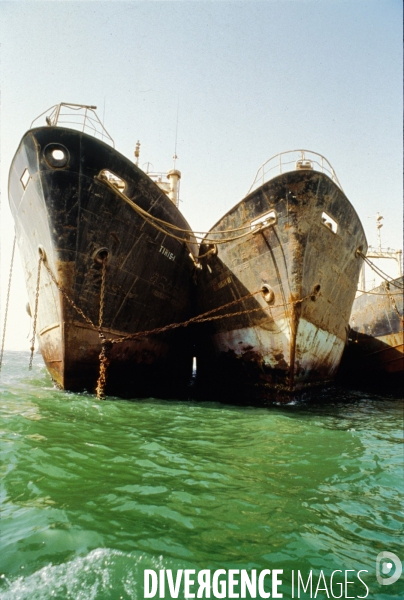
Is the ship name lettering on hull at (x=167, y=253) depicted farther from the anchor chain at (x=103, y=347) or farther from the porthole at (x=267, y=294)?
the porthole at (x=267, y=294)

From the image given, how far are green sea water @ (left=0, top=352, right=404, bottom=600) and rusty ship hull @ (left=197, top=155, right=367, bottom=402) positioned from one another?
8.98 feet

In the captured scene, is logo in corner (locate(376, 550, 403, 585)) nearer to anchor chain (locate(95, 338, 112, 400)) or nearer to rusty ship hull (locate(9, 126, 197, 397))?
anchor chain (locate(95, 338, 112, 400))

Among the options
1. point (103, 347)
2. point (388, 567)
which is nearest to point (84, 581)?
point (388, 567)

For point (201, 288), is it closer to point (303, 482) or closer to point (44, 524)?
point (303, 482)

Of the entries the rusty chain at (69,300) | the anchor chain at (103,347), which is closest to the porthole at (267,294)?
the anchor chain at (103,347)

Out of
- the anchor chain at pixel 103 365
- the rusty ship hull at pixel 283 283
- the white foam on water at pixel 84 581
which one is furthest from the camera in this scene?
the rusty ship hull at pixel 283 283

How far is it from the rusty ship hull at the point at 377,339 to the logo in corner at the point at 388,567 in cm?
1025

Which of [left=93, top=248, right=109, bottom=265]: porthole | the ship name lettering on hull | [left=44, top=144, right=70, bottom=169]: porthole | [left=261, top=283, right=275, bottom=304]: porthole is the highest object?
[left=44, top=144, right=70, bottom=169]: porthole

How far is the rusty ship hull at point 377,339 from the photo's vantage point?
466 inches

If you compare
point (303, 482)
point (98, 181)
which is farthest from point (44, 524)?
point (98, 181)

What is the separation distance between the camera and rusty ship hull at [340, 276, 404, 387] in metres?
11.8

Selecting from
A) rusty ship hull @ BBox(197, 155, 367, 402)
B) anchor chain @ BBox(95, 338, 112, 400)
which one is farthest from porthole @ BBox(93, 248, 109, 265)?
rusty ship hull @ BBox(197, 155, 367, 402)

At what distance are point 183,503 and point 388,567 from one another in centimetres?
146

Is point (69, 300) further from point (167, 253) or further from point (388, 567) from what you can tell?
point (388, 567)
